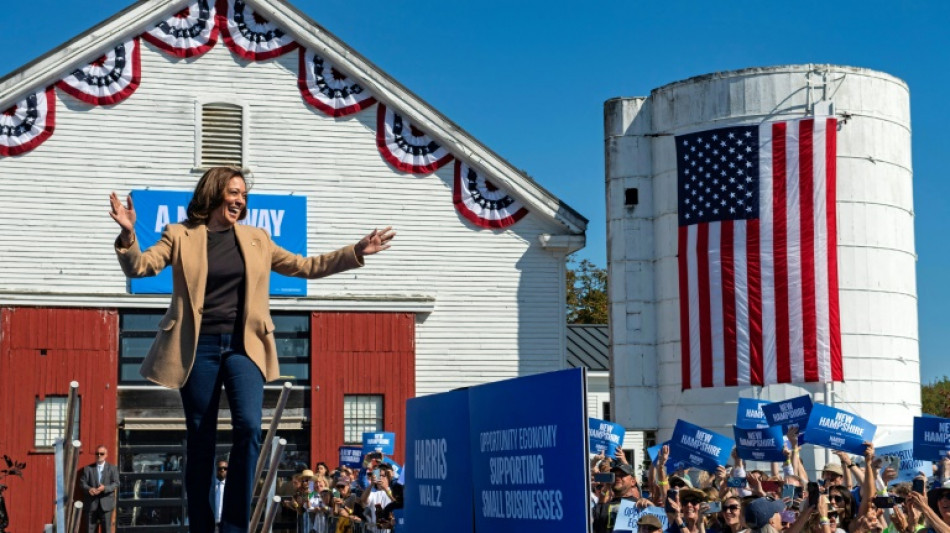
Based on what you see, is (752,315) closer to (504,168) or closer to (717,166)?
(717,166)

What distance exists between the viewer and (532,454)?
17.1 ft

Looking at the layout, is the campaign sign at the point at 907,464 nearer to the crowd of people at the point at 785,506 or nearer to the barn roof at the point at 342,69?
the crowd of people at the point at 785,506

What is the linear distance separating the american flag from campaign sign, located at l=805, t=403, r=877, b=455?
41.8 feet

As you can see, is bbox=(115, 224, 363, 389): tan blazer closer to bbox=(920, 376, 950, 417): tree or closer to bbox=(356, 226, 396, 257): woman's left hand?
bbox=(356, 226, 396, 257): woman's left hand

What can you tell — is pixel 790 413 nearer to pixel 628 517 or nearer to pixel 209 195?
pixel 628 517

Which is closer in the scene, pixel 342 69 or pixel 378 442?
pixel 378 442

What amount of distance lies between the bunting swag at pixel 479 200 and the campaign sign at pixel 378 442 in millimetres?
7248

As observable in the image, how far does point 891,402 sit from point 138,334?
696 inches

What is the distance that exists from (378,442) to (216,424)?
65.7 feet

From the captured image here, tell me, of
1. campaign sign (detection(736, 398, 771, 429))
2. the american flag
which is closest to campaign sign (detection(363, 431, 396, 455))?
campaign sign (detection(736, 398, 771, 429))

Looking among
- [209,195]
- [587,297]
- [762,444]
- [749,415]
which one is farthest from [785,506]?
[587,297]

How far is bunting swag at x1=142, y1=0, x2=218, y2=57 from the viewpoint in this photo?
30.7 metres

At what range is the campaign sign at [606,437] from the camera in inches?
853

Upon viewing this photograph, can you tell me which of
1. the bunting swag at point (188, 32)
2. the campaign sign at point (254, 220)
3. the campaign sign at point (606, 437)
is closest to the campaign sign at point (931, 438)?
the campaign sign at point (606, 437)
